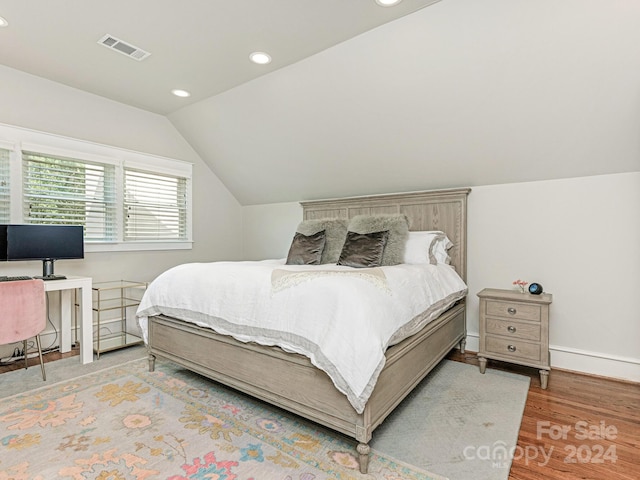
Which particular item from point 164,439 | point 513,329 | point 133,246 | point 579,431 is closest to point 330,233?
point 513,329

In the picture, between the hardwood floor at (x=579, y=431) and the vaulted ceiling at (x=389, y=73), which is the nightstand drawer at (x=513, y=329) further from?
the vaulted ceiling at (x=389, y=73)

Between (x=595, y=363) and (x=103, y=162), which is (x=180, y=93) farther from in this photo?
(x=595, y=363)

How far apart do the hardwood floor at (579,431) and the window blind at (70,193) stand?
4.08 metres

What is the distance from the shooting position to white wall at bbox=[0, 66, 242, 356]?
3121 mm

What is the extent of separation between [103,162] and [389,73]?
3051mm

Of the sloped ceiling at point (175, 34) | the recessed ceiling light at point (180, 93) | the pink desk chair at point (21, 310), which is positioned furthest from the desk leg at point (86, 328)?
the recessed ceiling light at point (180, 93)

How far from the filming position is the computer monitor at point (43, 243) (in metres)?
2.83

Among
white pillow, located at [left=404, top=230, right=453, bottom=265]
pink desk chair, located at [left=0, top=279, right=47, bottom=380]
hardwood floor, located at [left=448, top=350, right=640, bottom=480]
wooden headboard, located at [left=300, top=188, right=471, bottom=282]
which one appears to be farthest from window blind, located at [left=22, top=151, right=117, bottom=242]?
hardwood floor, located at [left=448, top=350, right=640, bottom=480]

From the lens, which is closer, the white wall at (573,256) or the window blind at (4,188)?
the white wall at (573,256)

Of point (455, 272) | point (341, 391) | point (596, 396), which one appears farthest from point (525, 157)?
point (341, 391)

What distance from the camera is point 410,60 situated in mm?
2551

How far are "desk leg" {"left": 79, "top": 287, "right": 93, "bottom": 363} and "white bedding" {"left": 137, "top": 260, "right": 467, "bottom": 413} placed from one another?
86 centimetres

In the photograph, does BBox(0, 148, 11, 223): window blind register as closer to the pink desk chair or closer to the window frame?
the window frame

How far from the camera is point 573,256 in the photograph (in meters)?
2.86
